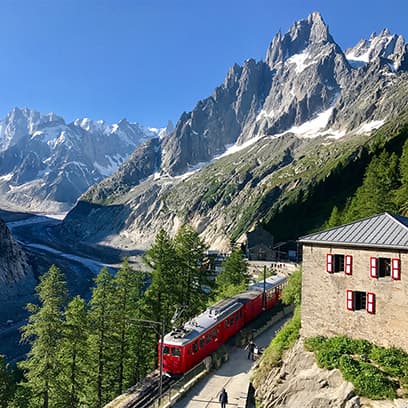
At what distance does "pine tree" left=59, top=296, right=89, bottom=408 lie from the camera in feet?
98.9

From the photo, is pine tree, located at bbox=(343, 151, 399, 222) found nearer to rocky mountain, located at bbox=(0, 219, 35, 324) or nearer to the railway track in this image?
the railway track

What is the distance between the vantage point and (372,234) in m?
23.3

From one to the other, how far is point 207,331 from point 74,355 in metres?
10.6

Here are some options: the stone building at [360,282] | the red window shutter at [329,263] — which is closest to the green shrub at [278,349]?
the stone building at [360,282]

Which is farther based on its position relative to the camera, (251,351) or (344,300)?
(251,351)

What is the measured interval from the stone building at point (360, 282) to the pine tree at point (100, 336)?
16.1 meters

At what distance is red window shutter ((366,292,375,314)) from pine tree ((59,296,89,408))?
68.6 ft

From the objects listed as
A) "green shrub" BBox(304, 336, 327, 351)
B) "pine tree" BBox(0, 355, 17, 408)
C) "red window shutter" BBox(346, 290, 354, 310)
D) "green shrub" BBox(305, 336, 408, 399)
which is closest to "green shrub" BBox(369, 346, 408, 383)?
"green shrub" BBox(305, 336, 408, 399)

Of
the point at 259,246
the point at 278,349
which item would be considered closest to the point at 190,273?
the point at 278,349

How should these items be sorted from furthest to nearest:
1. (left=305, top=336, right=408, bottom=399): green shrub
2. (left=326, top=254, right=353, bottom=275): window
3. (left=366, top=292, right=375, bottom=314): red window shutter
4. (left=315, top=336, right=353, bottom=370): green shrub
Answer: (left=326, top=254, right=353, bottom=275): window → (left=366, top=292, right=375, bottom=314): red window shutter → (left=315, top=336, right=353, bottom=370): green shrub → (left=305, top=336, right=408, bottom=399): green shrub

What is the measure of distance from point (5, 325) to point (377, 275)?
78.2 metres

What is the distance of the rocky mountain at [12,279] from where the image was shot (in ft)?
296

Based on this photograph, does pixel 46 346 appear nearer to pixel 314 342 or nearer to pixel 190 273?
pixel 190 273

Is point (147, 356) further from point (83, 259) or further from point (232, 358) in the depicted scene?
point (83, 259)
